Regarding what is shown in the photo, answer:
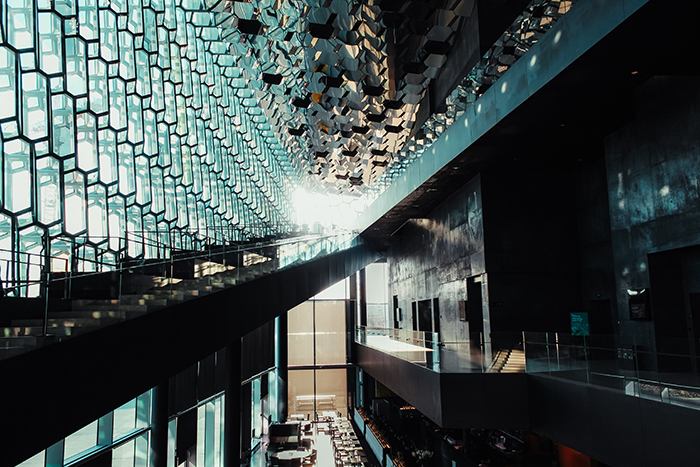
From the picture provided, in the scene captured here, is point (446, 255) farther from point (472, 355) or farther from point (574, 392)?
point (574, 392)

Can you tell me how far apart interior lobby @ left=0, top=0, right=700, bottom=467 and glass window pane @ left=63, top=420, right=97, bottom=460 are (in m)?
0.09

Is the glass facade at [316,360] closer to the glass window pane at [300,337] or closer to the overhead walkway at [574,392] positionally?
the glass window pane at [300,337]

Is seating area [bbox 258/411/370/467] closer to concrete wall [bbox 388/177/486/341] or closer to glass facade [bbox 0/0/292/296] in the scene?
concrete wall [bbox 388/177/486/341]

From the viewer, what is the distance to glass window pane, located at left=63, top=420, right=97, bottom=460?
917 centimetres

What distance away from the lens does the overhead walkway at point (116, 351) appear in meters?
3.73

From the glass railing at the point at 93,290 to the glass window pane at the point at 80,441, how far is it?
10.5ft

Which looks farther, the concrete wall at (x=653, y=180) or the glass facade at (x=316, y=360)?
the glass facade at (x=316, y=360)

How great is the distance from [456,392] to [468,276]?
20.2 feet

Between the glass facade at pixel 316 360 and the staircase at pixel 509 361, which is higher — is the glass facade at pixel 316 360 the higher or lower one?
the lower one

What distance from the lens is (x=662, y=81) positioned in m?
9.39

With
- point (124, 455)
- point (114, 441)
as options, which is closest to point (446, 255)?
point (124, 455)

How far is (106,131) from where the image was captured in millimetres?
10250

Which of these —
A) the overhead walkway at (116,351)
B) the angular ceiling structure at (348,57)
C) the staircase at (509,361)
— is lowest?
the staircase at (509,361)

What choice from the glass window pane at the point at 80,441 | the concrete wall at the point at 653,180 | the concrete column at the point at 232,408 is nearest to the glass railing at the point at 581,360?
the concrete wall at the point at 653,180
